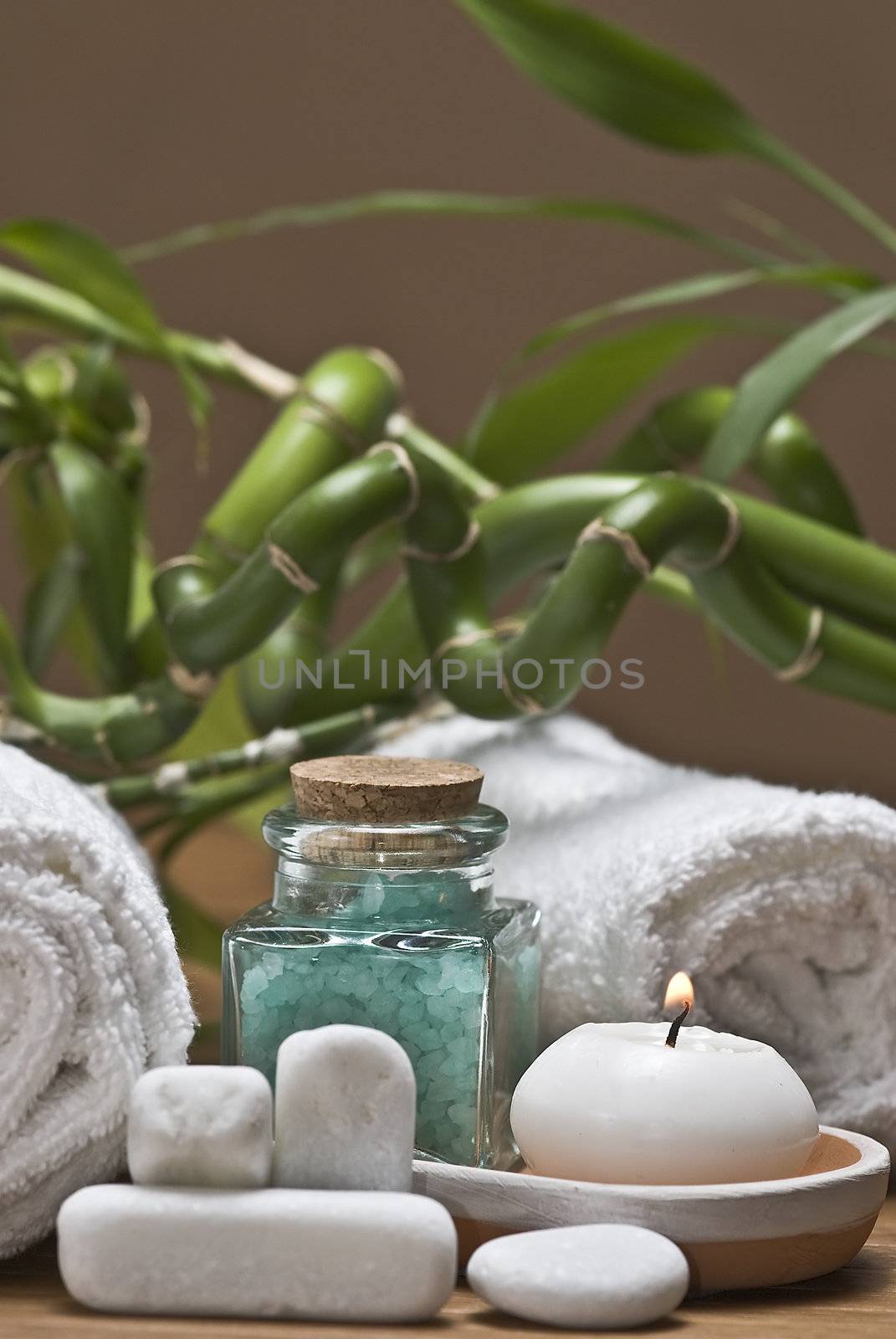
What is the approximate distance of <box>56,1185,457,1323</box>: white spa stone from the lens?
10.3 inches

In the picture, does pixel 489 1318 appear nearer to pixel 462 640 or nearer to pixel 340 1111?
pixel 340 1111

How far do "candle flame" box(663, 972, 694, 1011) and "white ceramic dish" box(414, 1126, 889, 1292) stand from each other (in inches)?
1.4

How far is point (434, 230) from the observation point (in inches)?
32.2

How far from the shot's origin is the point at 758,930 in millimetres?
359

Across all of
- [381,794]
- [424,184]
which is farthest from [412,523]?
[424,184]

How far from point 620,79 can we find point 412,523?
20cm

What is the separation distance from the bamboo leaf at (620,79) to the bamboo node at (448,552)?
179mm

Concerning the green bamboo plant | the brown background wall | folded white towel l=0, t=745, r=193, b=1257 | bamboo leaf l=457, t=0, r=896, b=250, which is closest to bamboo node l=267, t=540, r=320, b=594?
the green bamboo plant

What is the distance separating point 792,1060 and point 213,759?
0.18 meters

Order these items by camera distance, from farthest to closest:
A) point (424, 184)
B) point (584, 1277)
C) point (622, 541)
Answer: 1. point (424, 184)
2. point (622, 541)
3. point (584, 1277)

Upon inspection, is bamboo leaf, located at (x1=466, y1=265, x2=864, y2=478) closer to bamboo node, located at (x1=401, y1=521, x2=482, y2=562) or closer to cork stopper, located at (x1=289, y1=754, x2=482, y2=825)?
bamboo node, located at (x1=401, y1=521, x2=482, y2=562)

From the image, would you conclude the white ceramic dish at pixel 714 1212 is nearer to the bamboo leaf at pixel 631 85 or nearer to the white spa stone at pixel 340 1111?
the white spa stone at pixel 340 1111

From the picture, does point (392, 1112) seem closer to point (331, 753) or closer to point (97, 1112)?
point (97, 1112)

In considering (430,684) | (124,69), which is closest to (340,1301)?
(430,684)
